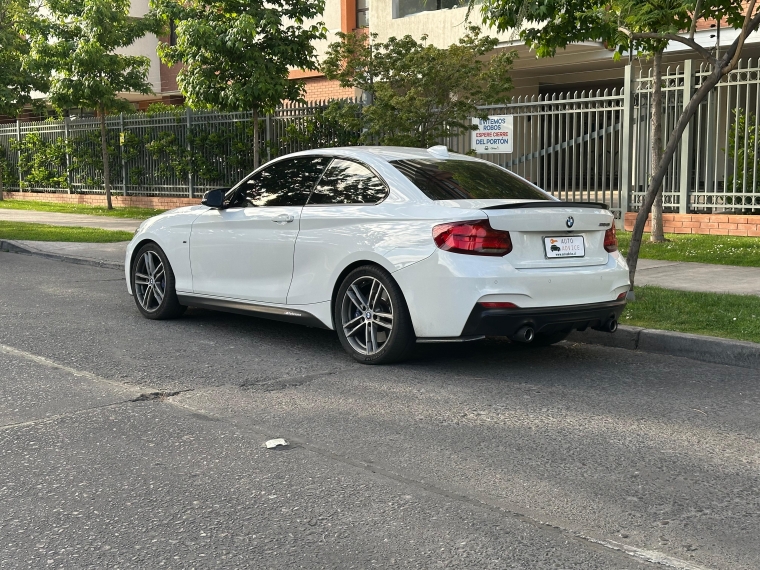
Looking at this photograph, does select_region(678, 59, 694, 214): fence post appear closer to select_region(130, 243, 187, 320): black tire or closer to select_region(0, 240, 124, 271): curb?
select_region(0, 240, 124, 271): curb

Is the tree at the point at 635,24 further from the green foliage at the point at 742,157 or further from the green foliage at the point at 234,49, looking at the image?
the green foliage at the point at 234,49

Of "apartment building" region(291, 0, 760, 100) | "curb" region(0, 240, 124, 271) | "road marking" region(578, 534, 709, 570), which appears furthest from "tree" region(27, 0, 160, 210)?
"road marking" region(578, 534, 709, 570)

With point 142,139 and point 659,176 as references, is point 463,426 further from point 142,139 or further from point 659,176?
point 142,139

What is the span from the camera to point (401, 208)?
22.4ft

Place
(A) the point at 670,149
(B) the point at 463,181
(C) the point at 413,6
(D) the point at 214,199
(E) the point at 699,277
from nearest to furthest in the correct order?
(B) the point at 463,181
(D) the point at 214,199
(A) the point at 670,149
(E) the point at 699,277
(C) the point at 413,6

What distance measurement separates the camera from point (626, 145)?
1590cm

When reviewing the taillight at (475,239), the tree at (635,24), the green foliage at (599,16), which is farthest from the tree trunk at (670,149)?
the taillight at (475,239)

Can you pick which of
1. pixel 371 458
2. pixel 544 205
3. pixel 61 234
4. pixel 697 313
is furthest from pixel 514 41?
pixel 371 458

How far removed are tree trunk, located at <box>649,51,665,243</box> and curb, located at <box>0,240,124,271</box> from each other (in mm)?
7213

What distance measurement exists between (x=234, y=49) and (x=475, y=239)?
11.9m

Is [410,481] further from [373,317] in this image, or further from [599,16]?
[599,16]

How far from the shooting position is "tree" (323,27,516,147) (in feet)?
46.3

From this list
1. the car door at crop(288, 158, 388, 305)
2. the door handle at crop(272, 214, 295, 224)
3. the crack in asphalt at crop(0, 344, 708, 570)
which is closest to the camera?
the crack in asphalt at crop(0, 344, 708, 570)

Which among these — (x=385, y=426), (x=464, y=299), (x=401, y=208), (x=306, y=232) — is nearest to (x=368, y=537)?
(x=385, y=426)
